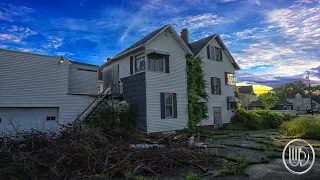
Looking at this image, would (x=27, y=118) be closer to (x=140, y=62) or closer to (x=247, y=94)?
(x=140, y=62)

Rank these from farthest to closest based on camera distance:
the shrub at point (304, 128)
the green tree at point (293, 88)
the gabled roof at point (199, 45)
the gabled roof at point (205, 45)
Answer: the green tree at point (293, 88), the gabled roof at point (205, 45), the gabled roof at point (199, 45), the shrub at point (304, 128)

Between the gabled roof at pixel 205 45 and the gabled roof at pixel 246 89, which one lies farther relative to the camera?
the gabled roof at pixel 246 89

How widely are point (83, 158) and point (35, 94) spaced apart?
33.5ft

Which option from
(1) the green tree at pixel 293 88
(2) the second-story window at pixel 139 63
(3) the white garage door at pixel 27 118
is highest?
(1) the green tree at pixel 293 88

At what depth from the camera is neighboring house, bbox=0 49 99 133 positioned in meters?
13.6

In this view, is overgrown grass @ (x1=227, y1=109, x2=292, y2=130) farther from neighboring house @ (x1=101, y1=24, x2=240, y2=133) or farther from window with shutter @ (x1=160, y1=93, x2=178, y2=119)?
window with shutter @ (x1=160, y1=93, x2=178, y2=119)

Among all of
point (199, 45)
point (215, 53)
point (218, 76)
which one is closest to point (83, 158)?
point (199, 45)

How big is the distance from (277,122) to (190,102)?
34.5 ft

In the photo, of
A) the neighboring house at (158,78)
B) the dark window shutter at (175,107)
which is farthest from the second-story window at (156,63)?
the dark window shutter at (175,107)

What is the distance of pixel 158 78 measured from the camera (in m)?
15.1

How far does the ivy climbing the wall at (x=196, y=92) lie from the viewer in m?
17.0

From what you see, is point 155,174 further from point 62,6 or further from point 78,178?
point 62,6

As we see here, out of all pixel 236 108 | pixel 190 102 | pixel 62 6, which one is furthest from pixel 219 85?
pixel 62 6

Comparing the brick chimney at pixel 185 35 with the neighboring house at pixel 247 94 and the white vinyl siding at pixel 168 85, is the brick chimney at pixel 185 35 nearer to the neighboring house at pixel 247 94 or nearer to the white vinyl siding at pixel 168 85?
the white vinyl siding at pixel 168 85
